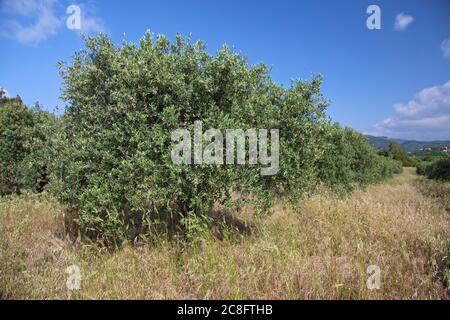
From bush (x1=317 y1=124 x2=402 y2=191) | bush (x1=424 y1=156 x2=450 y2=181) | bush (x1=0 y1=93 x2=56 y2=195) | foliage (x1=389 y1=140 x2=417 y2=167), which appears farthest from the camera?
foliage (x1=389 y1=140 x2=417 y2=167)

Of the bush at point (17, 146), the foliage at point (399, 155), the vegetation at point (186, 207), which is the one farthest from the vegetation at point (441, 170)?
the bush at point (17, 146)

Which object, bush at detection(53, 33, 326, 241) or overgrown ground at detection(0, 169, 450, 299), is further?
bush at detection(53, 33, 326, 241)

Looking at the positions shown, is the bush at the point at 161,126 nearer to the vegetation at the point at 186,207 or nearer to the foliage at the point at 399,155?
the vegetation at the point at 186,207

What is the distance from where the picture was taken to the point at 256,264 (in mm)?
4547

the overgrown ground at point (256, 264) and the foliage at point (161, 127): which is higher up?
the foliage at point (161, 127)

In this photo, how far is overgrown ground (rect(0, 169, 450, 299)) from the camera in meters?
3.98

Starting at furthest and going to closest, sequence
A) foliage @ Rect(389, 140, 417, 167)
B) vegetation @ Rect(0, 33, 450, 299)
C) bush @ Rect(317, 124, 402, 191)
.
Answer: foliage @ Rect(389, 140, 417, 167) → bush @ Rect(317, 124, 402, 191) → vegetation @ Rect(0, 33, 450, 299)

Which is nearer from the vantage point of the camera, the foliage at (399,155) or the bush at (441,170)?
the bush at (441,170)

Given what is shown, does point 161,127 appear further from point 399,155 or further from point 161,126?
point 399,155

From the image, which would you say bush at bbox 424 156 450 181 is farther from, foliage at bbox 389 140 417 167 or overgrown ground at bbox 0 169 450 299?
foliage at bbox 389 140 417 167

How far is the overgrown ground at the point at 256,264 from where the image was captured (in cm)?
398

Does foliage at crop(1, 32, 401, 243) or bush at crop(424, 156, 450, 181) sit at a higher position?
foliage at crop(1, 32, 401, 243)

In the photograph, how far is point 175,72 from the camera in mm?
5547

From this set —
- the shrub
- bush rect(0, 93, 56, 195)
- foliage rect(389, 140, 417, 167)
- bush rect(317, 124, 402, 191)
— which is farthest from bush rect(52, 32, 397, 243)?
foliage rect(389, 140, 417, 167)
